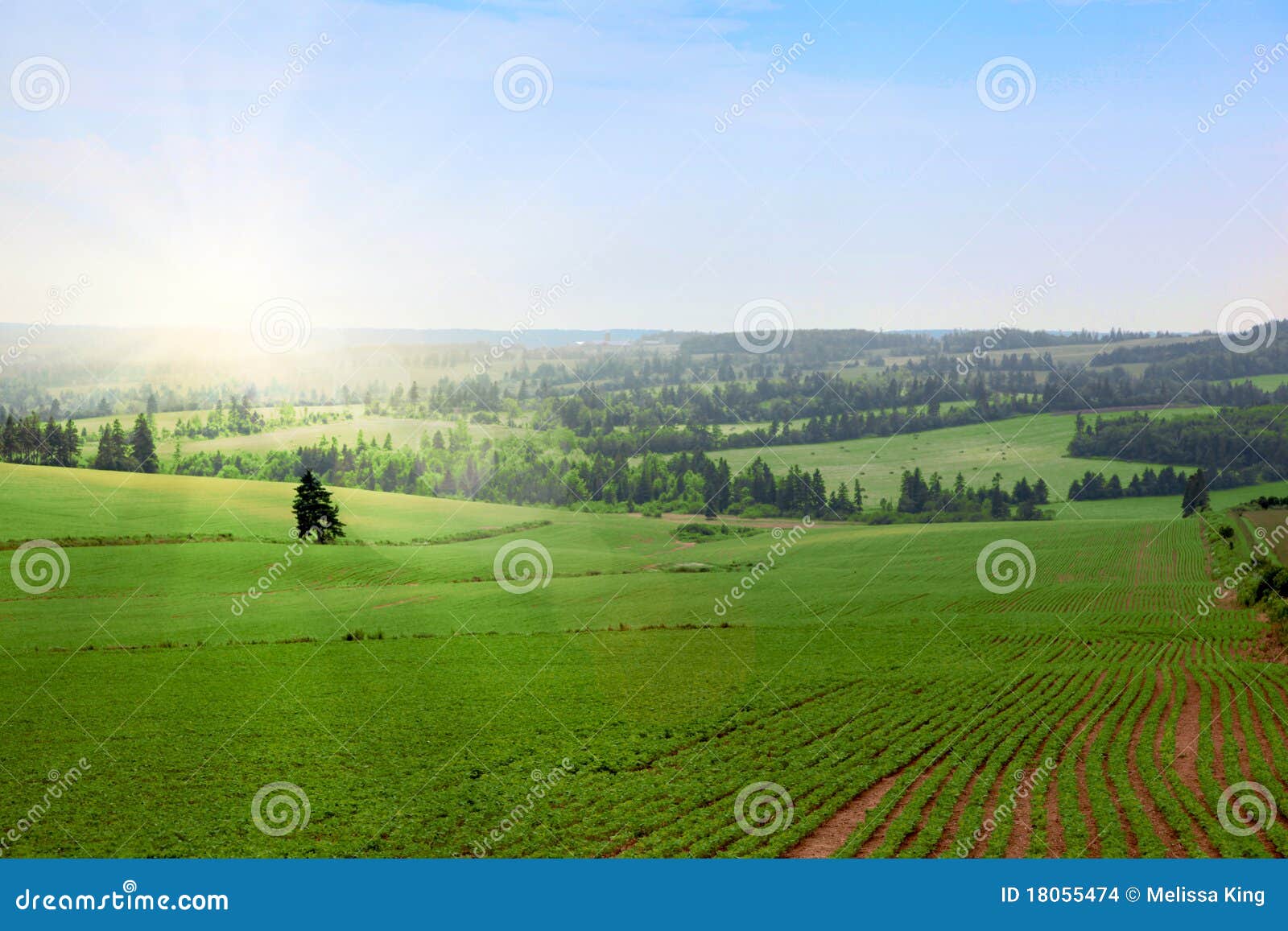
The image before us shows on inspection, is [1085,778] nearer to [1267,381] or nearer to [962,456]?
[1267,381]

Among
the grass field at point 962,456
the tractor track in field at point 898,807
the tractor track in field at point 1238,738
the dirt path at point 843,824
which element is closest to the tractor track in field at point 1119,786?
the tractor track in field at point 1238,738

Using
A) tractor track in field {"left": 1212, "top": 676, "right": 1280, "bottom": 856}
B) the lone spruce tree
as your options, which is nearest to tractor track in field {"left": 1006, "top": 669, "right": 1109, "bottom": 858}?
tractor track in field {"left": 1212, "top": 676, "right": 1280, "bottom": 856}

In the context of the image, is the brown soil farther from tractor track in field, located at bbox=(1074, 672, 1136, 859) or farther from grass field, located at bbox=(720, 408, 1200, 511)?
grass field, located at bbox=(720, 408, 1200, 511)

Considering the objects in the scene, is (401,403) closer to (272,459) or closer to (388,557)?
(272,459)

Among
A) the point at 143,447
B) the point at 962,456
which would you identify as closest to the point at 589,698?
the point at 143,447

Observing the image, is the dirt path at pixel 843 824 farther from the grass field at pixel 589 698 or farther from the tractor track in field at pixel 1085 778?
the tractor track in field at pixel 1085 778

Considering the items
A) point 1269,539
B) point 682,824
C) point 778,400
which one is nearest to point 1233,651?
point 1269,539
